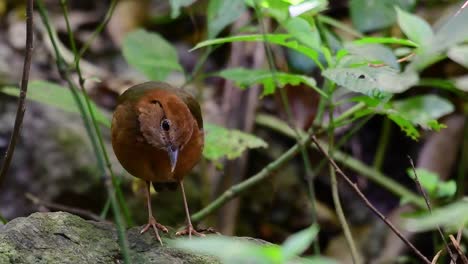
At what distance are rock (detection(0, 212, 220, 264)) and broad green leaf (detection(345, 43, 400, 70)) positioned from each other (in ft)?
2.46

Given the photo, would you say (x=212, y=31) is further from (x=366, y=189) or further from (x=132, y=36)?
(x=366, y=189)

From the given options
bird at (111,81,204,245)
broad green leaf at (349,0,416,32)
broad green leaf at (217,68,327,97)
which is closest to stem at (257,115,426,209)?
broad green leaf at (349,0,416,32)

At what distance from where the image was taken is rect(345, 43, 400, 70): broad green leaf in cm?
202

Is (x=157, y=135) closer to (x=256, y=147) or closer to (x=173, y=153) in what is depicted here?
(x=173, y=153)

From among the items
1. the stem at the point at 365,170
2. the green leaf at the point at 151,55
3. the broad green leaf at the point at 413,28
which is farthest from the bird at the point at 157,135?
the stem at the point at 365,170

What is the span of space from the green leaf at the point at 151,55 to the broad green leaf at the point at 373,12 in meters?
0.83

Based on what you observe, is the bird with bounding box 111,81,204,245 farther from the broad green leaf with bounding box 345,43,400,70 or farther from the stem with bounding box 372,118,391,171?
the stem with bounding box 372,118,391,171

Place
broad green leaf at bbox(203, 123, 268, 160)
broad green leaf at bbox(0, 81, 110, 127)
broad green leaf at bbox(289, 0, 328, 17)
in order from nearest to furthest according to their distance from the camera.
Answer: broad green leaf at bbox(289, 0, 328, 17) → broad green leaf at bbox(0, 81, 110, 127) → broad green leaf at bbox(203, 123, 268, 160)

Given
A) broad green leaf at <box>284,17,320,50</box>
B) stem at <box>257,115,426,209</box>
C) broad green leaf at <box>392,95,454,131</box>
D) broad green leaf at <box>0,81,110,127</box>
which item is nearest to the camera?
broad green leaf at <box>284,17,320,50</box>

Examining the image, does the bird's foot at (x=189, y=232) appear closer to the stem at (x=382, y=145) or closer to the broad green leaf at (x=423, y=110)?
the broad green leaf at (x=423, y=110)

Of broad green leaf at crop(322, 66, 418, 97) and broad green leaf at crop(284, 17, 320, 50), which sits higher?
broad green leaf at crop(284, 17, 320, 50)

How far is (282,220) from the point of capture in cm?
523

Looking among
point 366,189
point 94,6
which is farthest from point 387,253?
point 94,6

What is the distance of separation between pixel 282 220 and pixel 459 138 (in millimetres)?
1307
